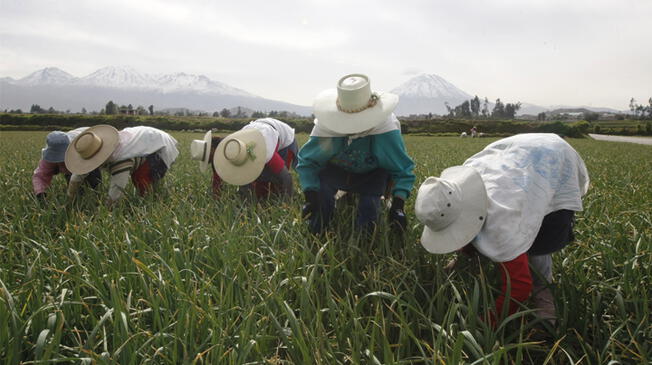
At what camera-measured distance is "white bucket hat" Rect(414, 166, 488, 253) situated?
165 cm

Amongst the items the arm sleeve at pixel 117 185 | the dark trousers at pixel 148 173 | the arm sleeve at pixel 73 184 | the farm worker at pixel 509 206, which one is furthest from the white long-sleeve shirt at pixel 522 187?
the arm sleeve at pixel 73 184

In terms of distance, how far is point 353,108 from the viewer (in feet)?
8.09

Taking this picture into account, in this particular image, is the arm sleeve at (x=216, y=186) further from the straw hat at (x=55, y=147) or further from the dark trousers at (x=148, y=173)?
the straw hat at (x=55, y=147)

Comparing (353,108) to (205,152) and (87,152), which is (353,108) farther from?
(87,152)

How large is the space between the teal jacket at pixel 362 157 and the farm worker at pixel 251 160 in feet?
1.95

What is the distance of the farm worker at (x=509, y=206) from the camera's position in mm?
1636

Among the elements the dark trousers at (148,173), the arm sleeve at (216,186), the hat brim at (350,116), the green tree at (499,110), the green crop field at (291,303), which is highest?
the green tree at (499,110)

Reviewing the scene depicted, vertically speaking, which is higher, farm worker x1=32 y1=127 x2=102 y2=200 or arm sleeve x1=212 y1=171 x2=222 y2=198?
farm worker x1=32 y1=127 x2=102 y2=200

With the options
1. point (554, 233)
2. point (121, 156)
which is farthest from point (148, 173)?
point (554, 233)

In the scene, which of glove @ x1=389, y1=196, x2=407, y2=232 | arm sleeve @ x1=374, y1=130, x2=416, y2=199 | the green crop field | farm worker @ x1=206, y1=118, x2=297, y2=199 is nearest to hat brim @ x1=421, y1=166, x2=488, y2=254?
the green crop field

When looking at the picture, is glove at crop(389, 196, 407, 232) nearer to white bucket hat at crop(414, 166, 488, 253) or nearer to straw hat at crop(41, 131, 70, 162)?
white bucket hat at crop(414, 166, 488, 253)

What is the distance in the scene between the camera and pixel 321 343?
1.31 metres

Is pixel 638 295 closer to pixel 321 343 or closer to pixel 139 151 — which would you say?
pixel 321 343

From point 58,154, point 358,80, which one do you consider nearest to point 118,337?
point 358,80
